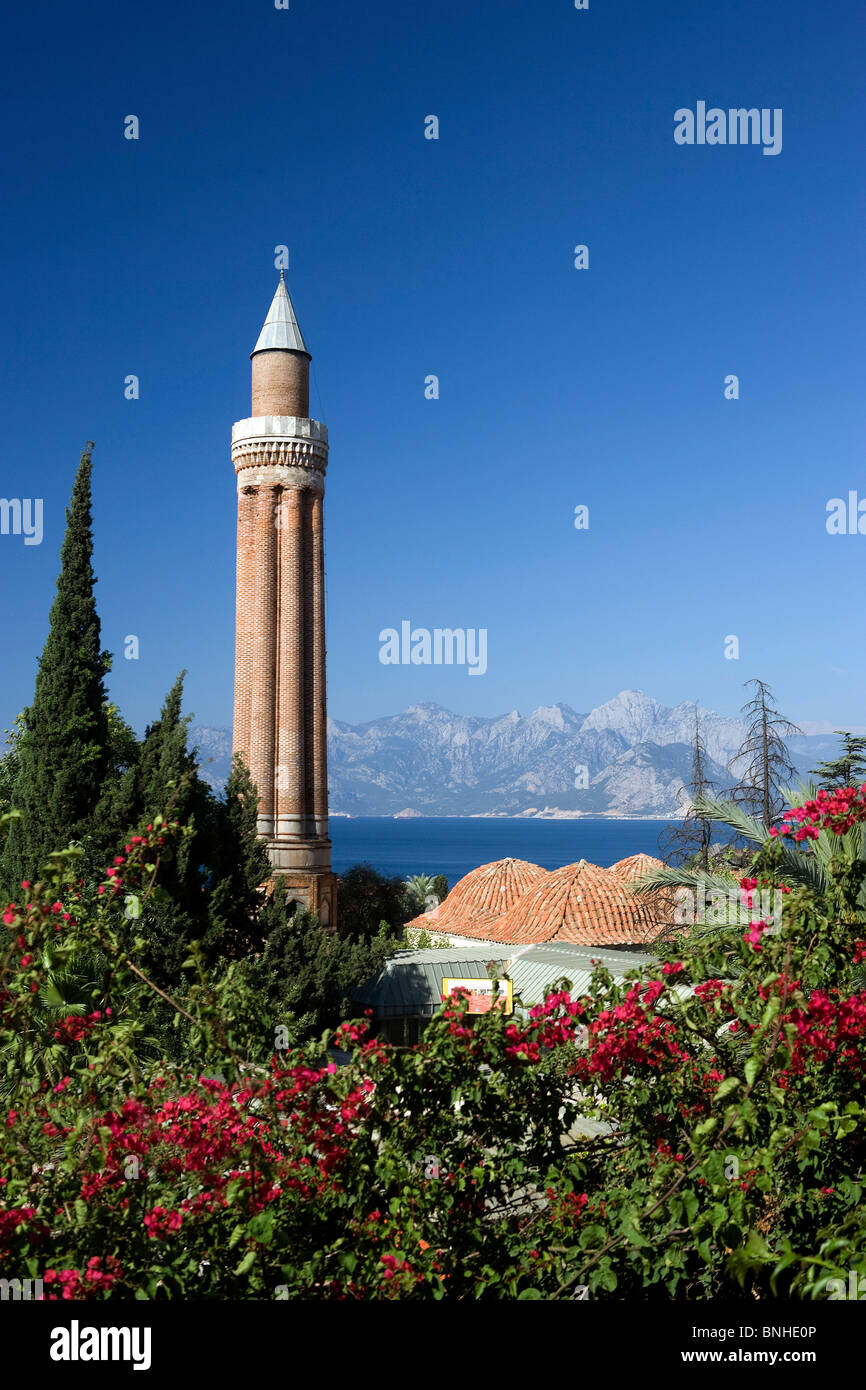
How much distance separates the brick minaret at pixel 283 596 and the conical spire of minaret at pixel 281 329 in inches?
1.3

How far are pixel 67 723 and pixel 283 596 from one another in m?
8.93

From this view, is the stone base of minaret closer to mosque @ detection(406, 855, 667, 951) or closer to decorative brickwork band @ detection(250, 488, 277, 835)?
decorative brickwork band @ detection(250, 488, 277, 835)

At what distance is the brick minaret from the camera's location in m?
28.8

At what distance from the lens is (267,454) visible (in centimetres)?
2923

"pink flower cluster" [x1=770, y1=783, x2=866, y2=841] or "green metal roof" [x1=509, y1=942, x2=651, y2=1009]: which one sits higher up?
"pink flower cluster" [x1=770, y1=783, x2=866, y2=841]

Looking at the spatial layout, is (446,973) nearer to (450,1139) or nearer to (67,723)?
(67,723)

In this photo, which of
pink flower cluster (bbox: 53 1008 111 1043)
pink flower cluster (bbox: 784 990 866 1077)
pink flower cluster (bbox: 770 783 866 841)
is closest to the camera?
pink flower cluster (bbox: 784 990 866 1077)

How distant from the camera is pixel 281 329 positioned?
97.6 feet

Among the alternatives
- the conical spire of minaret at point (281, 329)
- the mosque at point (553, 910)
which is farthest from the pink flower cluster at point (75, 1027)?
the conical spire of minaret at point (281, 329)

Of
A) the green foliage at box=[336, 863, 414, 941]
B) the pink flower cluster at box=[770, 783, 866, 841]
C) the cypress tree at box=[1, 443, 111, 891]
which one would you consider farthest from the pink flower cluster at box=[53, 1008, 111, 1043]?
the green foliage at box=[336, 863, 414, 941]

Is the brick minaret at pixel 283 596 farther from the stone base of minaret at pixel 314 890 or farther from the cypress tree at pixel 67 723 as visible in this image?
the cypress tree at pixel 67 723

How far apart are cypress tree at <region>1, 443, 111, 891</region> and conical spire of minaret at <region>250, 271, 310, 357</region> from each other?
359 inches

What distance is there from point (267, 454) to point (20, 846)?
13134 mm

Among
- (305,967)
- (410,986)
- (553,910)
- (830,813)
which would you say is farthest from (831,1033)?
(553,910)
